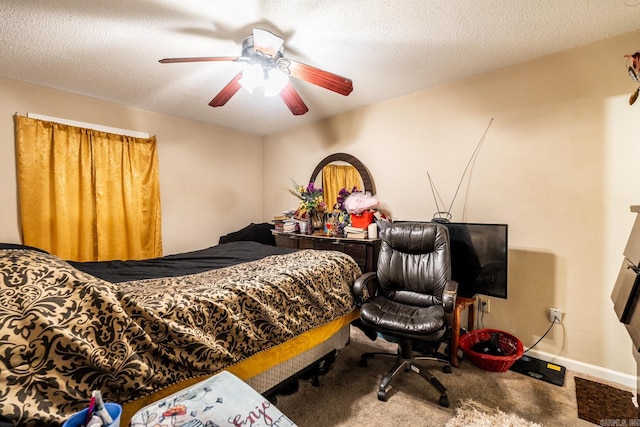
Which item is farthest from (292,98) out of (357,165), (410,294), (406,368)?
(406,368)

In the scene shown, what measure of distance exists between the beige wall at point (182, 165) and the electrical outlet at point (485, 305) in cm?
338

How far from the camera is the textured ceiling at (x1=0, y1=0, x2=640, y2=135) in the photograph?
1.69 m

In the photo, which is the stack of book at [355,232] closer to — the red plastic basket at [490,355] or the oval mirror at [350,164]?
the oval mirror at [350,164]

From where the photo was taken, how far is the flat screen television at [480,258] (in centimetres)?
214

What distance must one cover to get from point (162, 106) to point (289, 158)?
176 centimetres

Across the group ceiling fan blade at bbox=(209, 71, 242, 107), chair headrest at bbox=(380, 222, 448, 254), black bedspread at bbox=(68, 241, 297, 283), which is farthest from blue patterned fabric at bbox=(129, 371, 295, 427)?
ceiling fan blade at bbox=(209, 71, 242, 107)

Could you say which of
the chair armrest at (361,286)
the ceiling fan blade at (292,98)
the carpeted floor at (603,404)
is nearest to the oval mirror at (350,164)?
the ceiling fan blade at (292,98)

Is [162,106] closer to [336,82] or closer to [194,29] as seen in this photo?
[194,29]

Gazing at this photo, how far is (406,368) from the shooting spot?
82.6 inches

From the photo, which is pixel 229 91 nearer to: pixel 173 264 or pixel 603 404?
pixel 173 264

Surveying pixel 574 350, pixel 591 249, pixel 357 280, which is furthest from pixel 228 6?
pixel 574 350

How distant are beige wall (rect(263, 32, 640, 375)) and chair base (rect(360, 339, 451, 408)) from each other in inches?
31.2

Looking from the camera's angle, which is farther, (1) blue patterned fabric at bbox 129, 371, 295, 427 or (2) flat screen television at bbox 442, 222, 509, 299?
(2) flat screen television at bbox 442, 222, 509, 299

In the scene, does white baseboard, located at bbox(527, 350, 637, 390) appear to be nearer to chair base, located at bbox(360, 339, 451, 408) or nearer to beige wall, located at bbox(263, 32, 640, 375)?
beige wall, located at bbox(263, 32, 640, 375)
